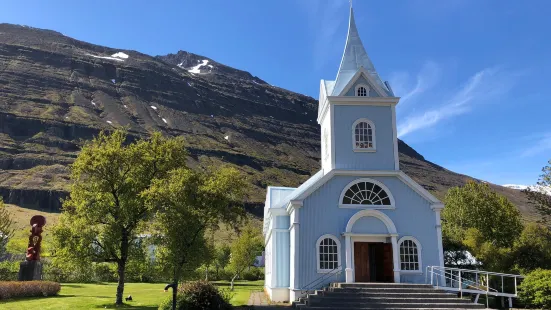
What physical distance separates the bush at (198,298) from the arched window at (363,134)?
34.3ft

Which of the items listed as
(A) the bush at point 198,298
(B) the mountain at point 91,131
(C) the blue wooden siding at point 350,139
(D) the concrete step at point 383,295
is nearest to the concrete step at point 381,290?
(D) the concrete step at point 383,295

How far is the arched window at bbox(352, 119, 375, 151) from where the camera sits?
23031mm

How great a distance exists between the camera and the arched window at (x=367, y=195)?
2172cm

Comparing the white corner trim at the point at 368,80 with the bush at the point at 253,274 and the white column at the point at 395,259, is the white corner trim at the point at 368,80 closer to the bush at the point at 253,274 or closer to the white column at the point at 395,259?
the white column at the point at 395,259

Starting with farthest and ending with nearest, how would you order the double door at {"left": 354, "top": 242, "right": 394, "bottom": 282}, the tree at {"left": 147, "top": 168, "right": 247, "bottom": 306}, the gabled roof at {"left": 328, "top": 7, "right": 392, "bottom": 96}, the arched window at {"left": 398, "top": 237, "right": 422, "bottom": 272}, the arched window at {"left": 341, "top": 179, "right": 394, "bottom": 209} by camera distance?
the gabled roof at {"left": 328, "top": 7, "right": 392, "bottom": 96}, the arched window at {"left": 341, "top": 179, "right": 394, "bottom": 209}, the double door at {"left": 354, "top": 242, "right": 394, "bottom": 282}, the arched window at {"left": 398, "top": 237, "right": 422, "bottom": 272}, the tree at {"left": 147, "top": 168, "right": 247, "bottom": 306}

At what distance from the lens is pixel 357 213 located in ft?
69.4

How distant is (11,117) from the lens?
135 metres

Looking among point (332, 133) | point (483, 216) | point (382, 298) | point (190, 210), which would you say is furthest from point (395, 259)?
point (483, 216)

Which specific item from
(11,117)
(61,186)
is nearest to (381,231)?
(61,186)

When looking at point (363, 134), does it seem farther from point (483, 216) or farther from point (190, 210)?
point (483, 216)

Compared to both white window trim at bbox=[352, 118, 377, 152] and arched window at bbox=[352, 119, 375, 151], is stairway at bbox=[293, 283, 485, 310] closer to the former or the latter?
white window trim at bbox=[352, 118, 377, 152]

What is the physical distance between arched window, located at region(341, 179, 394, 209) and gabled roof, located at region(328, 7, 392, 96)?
5077 millimetres

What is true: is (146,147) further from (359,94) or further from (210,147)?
(210,147)

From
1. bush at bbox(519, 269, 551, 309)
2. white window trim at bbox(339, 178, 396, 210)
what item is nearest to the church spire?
white window trim at bbox(339, 178, 396, 210)
